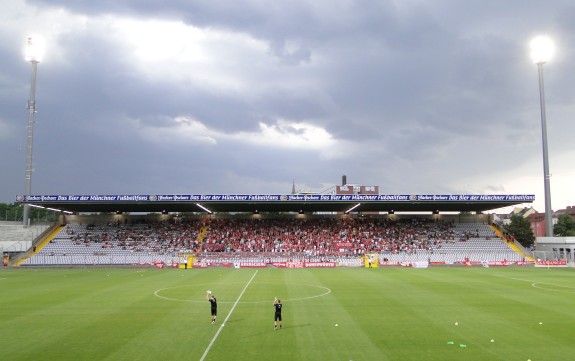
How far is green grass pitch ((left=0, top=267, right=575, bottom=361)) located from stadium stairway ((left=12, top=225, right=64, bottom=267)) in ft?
84.3

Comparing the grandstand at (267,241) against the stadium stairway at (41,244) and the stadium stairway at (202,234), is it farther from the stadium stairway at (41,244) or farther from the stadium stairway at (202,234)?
the stadium stairway at (41,244)

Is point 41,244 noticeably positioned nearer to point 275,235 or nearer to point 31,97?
point 31,97

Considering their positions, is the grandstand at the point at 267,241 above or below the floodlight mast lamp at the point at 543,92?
below

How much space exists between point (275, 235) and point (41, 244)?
33569 millimetres

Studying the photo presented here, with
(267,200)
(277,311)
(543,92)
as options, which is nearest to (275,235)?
(267,200)

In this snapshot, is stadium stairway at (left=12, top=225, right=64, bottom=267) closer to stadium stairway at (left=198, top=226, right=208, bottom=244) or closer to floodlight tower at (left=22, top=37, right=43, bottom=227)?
floodlight tower at (left=22, top=37, right=43, bottom=227)

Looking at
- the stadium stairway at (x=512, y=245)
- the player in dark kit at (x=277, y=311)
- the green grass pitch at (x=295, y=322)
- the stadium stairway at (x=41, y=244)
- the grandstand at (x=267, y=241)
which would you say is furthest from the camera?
the stadium stairway at (x=512, y=245)

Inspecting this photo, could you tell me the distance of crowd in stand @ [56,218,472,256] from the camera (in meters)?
63.8

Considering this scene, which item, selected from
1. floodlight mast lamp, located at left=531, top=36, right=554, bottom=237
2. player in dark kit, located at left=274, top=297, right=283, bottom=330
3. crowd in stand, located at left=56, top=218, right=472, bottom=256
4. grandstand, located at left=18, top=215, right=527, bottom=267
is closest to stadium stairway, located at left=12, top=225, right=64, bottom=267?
grandstand, located at left=18, top=215, right=527, bottom=267

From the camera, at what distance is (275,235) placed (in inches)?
2714

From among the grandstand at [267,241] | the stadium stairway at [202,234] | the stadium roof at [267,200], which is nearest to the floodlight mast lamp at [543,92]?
the stadium roof at [267,200]

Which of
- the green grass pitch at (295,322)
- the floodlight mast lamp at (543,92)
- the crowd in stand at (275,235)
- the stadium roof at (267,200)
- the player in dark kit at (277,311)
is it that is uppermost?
the floodlight mast lamp at (543,92)

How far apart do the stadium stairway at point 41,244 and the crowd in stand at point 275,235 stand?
205 cm

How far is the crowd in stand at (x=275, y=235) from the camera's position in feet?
209
